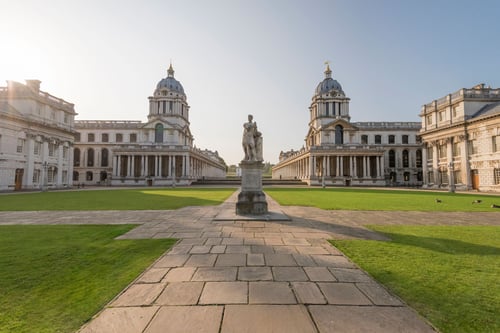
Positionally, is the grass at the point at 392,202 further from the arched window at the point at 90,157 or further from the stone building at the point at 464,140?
the arched window at the point at 90,157

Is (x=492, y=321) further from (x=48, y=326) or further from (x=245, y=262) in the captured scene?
(x=48, y=326)

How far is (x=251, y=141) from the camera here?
11.7 meters

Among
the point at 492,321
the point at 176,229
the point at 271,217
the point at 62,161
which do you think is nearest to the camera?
the point at 492,321

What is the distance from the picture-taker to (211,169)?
90375mm

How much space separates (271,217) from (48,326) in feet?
26.9

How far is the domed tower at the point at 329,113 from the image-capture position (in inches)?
2389

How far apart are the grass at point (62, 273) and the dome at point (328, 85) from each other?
6825cm

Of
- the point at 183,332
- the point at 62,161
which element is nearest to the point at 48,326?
the point at 183,332

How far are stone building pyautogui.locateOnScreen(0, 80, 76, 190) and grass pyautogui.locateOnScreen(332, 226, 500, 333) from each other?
132 feet

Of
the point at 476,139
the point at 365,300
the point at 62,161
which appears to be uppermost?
the point at 476,139

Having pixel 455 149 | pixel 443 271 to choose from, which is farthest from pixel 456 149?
pixel 443 271

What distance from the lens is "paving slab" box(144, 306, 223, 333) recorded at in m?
2.76

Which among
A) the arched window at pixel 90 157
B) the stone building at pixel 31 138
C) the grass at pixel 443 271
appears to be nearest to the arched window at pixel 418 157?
the grass at pixel 443 271

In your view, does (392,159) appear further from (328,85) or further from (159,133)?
(159,133)
